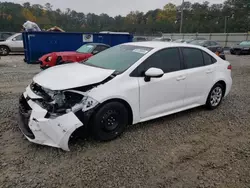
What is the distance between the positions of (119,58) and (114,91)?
3.07 feet

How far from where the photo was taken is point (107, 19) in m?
70.6

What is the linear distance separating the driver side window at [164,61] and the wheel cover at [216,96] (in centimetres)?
127

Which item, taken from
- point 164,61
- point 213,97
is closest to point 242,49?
point 213,97

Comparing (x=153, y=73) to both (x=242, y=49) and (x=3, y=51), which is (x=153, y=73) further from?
(x=242, y=49)

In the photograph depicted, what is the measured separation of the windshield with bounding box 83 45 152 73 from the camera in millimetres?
3694

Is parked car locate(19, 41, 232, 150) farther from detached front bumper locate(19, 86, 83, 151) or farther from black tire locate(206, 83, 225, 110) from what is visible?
black tire locate(206, 83, 225, 110)

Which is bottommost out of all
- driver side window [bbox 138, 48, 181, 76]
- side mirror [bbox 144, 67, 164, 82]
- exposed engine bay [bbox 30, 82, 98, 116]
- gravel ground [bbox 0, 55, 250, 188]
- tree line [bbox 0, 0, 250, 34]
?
gravel ground [bbox 0, 55, 250, 188]

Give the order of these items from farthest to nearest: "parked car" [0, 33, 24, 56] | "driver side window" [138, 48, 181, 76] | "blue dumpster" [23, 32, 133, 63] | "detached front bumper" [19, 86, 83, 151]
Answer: "parked car" [0, 33, 24, 56] < "blue dumpster" [23, 32, 133, 63] < "driver side window" [138, 48, 181, 76] < "detached front bumper" [19, 86, 83, 151]

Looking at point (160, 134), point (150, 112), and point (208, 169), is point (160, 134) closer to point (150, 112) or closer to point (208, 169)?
point (150, 112)

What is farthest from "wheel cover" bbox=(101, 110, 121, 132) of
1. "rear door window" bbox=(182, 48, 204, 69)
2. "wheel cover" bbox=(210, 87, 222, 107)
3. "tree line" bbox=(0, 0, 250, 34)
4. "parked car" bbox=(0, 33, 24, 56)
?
"tree line" bbox=(0, 0, 250, 34)

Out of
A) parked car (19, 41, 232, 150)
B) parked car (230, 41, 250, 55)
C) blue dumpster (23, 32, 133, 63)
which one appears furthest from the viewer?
parked car (230, 41, 250, 55)

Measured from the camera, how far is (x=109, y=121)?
3311 mm

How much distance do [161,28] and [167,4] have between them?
20.3 m

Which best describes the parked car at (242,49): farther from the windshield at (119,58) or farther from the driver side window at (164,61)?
the windshield at (119,58)
